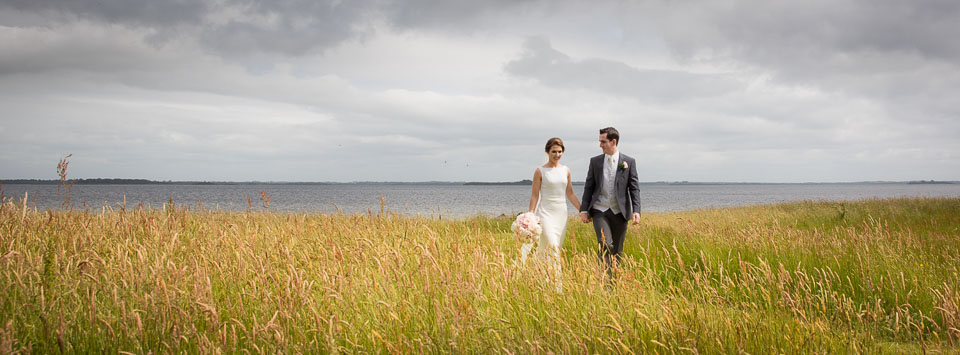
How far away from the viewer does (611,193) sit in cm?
695

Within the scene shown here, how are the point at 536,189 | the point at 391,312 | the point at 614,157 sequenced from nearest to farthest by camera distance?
the point at 391,312
the point at 614,157
the point at 536,189

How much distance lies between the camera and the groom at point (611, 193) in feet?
22.6

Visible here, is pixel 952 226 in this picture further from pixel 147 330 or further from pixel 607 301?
pixel 147 330

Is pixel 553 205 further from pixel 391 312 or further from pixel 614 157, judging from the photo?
pixel 391 312

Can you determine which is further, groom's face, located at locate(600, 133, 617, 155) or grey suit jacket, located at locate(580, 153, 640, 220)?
groom's face, located at locate(600, 133, 617, 155)

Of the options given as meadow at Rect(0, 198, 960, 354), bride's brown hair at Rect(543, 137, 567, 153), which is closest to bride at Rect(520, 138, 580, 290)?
bride's brown hair at Rect(543, 137, 567, 153)

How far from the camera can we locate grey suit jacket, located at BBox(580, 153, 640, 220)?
22.6 ft

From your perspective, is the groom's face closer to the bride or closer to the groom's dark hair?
the groom's dark hair

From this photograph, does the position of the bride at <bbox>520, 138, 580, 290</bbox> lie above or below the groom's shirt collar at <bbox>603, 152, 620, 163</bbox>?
below

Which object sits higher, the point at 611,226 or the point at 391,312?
the point at 611,226

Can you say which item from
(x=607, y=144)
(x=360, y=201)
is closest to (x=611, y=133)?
(x=607, y=144)

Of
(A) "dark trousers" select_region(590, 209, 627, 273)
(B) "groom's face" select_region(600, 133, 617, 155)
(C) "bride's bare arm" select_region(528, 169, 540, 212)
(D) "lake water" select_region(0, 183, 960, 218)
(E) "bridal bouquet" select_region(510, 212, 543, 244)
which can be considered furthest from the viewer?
(D) "lake water" select_region(0, 183, 960, 218)

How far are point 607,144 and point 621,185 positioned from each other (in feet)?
2.12

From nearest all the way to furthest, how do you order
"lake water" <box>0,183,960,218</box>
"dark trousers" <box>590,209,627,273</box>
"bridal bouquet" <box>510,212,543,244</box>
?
"bridal bouquet" <box>510,212,543,244</box>, "dark trousers" <box>590,209,627,273</box>, "lake water" <box>0,183,960,218</box>
